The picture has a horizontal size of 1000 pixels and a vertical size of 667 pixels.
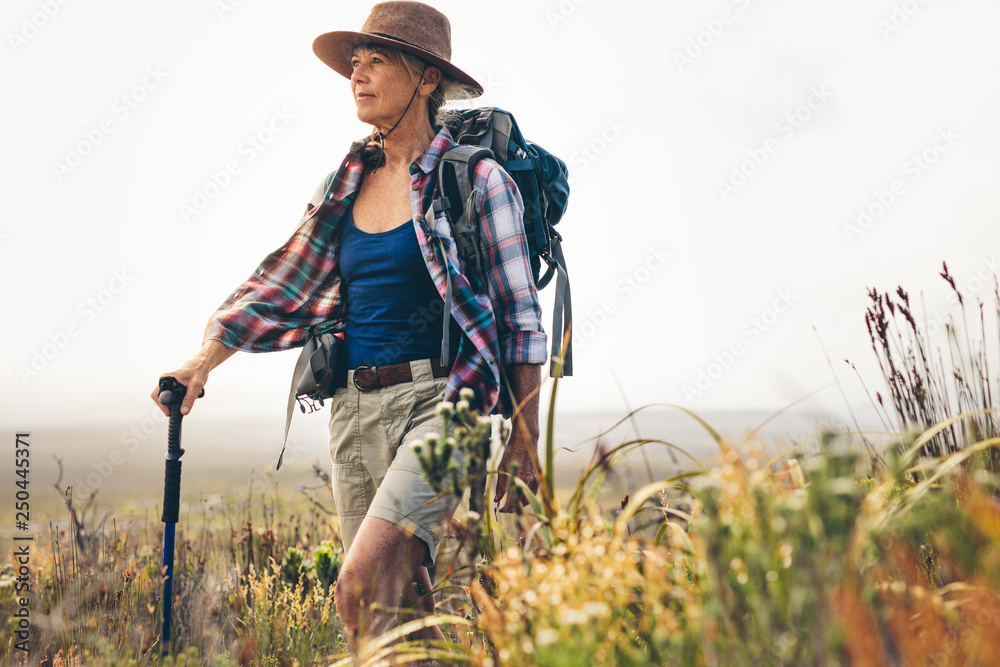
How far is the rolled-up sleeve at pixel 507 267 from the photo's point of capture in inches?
103

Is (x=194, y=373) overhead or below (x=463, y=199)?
below

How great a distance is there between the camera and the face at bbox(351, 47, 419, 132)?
2.95 m

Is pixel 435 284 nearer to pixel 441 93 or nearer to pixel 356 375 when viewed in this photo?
pixel 356 375

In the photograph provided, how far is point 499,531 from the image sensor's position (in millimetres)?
2121

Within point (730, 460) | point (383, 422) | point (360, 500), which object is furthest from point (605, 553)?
point (360, 500)

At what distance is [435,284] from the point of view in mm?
2678

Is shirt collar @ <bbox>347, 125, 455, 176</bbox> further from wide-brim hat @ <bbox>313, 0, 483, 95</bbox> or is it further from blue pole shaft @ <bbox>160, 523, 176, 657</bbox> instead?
blue pole shaft @ <bbox>160, 523, 176, 657</bbox>

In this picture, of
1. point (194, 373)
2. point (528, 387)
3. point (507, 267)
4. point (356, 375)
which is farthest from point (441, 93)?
point (194, 373)

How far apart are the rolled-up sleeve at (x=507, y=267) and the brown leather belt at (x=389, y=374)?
250 millimetres

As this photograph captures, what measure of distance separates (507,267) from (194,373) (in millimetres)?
1363

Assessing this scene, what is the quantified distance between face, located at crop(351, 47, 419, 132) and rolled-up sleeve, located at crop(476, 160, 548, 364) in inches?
21.9

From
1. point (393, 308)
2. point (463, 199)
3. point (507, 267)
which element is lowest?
point (393, 308)

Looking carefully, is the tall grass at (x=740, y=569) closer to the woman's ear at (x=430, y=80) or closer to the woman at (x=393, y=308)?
the woman at (x=393, y=308)

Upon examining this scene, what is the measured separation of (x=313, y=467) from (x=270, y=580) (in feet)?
4.37
